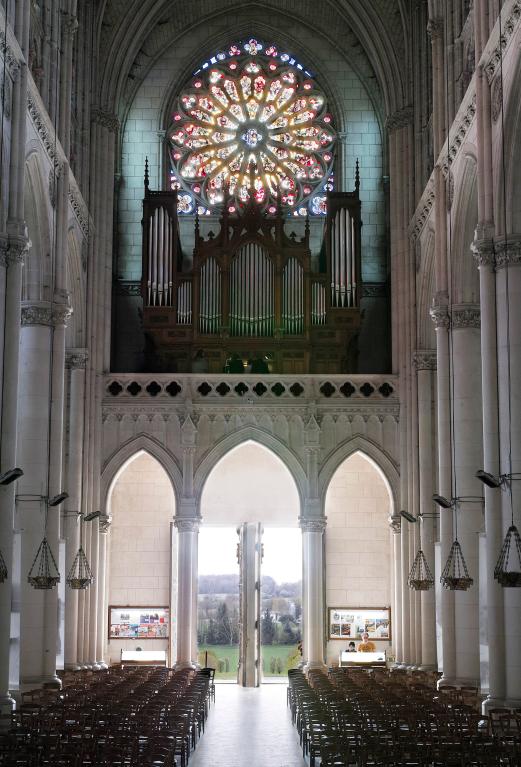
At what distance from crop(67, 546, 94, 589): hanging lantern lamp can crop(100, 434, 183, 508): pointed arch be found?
383 centimetres

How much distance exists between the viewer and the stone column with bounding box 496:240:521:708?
72.0 feet

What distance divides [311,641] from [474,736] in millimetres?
18865

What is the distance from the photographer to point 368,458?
36.3 metres

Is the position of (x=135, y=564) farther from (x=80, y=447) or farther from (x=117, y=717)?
(x=117, y=717)

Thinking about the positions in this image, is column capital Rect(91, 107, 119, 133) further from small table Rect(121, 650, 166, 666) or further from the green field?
the green field

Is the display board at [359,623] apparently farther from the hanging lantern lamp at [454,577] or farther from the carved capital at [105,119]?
the carved capital at [105,119]

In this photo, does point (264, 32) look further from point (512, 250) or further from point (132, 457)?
point (512, 250)

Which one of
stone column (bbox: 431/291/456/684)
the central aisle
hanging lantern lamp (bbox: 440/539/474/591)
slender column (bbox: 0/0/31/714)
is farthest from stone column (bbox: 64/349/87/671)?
hanging lantern lamp (bbox: 440/539/474/591)

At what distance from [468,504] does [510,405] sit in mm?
6228

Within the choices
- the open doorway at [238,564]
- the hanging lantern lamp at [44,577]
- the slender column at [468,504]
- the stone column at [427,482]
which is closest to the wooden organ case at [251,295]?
the stone column at [427,482]

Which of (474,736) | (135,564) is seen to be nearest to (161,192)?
(135,564)

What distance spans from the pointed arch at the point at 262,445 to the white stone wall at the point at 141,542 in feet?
14.2

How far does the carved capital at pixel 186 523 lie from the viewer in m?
35.7

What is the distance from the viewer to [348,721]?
19516mm
